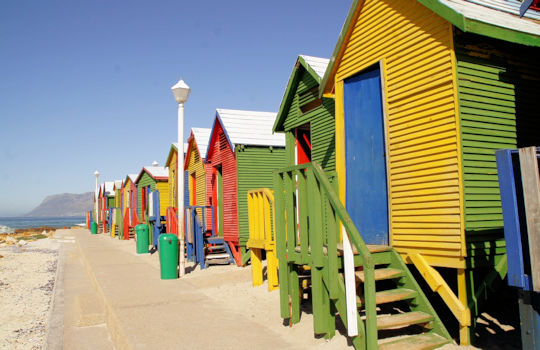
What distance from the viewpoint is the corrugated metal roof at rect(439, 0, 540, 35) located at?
17.5 ft

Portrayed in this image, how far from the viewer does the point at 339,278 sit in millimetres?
5305

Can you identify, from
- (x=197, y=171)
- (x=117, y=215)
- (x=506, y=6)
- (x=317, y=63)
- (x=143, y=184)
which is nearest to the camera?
(x=506, y=6)

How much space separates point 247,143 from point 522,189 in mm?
10902

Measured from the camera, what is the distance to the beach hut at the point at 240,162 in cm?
1427

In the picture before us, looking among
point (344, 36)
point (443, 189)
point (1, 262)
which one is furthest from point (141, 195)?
point (443, 189)

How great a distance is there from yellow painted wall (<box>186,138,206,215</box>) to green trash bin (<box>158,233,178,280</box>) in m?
5.81

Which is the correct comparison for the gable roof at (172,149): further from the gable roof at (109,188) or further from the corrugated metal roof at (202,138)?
the gable roof at (109,188)

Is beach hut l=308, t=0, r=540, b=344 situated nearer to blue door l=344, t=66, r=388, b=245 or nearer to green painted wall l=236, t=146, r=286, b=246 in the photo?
blue door l=344, t=66, r=388, b=245

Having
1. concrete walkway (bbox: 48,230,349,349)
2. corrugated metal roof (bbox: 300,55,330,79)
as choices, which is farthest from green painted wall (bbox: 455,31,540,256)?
corrugated metal roof (bbox: 300,55,330,79)

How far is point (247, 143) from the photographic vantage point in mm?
14367

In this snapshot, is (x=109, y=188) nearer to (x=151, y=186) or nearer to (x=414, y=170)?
(x=151, y=186)

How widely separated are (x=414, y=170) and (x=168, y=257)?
26.0 feet

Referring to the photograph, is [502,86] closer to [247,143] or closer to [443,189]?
[443,189]

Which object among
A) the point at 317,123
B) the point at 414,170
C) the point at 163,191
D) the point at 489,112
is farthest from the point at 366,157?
the point at 163,191
